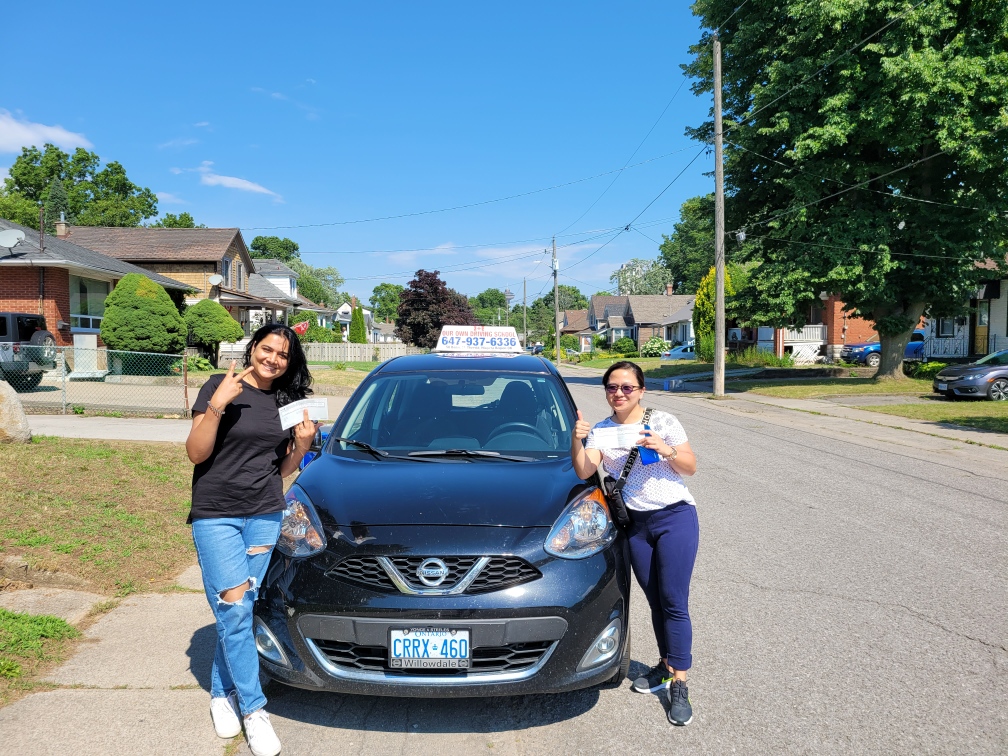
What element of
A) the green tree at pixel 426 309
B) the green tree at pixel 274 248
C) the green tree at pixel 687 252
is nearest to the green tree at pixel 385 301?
the green tree at pixel 274 248

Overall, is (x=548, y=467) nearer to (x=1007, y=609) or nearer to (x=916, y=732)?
(x=916, y=732)

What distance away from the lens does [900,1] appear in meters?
21.0

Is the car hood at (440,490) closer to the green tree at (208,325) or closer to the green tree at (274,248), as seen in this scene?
the green tree at (208,325)

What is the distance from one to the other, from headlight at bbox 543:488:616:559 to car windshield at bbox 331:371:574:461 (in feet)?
2.19

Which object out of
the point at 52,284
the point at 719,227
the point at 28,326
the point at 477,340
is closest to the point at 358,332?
the point at 52,284

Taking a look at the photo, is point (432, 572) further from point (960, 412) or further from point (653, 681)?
point (960, 412)

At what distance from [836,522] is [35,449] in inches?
329

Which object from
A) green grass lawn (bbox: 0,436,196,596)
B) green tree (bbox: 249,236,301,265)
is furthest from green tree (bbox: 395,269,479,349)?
green tree (bbox: 249,236,301,265)

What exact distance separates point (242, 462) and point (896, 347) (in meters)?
26.1

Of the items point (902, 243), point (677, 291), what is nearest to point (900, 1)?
point (902, 243)

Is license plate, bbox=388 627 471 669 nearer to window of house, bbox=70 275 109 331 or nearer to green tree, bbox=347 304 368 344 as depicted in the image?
window of house, bbox=70 275 109 331

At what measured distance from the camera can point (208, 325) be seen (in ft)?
90.6

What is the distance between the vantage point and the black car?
10.3 feet

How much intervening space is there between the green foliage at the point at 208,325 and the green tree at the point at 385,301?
125 meters
